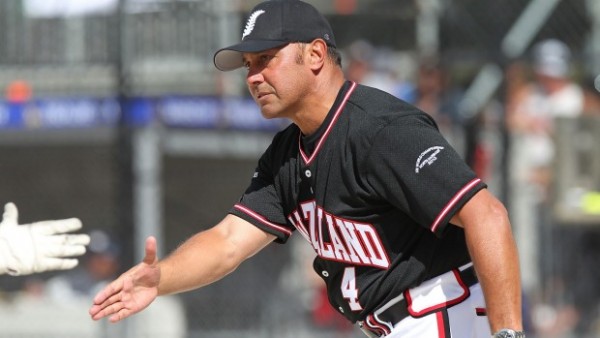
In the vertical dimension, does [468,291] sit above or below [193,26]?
below

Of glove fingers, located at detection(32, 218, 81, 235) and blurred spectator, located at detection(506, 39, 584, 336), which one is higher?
glove fingers, located at detection(32, 218, 81, 235)

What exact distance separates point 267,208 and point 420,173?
36.5 inches

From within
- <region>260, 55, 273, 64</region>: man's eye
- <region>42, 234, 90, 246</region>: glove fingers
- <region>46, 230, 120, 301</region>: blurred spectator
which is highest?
<region>260, 55, 273, 64</region>: man's eye

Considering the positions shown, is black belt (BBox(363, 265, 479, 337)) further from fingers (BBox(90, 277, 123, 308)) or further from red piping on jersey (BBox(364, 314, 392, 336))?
fingers (BBox(90, 277, 123, 308))

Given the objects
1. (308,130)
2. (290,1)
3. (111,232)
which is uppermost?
(290,1)

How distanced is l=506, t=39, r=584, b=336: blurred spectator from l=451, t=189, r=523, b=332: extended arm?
199 inches

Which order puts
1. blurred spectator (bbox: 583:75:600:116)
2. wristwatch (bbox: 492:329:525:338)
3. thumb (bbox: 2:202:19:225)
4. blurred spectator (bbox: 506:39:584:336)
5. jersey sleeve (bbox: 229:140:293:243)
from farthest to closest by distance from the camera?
1. blurred spectator (bbox: 583:75:600:116)
2. blurred spectator (bbox: 506:39:584:336)
3. jersey sleeve (bbox: 229:140:293:243)
4. thumb (bbox: 2:202:19:225)
5. wristwatch (bbox: 492:329:525:338)

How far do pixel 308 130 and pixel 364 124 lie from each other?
324 millimetres

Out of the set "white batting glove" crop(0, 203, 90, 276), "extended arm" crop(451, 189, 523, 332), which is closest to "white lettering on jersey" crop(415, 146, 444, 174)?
"extended arm" crop(451, 189, 523, 332)

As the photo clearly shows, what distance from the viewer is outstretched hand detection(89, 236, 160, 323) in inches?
159

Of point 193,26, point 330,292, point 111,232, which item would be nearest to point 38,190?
point 111,232

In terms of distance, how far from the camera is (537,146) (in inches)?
356

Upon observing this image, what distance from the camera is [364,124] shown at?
4.09 meters

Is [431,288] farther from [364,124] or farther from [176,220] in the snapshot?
[176,220]
